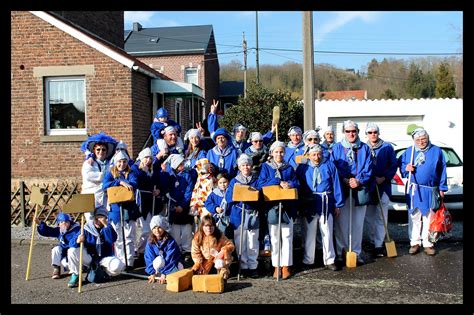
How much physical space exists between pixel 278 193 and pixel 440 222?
104 inches

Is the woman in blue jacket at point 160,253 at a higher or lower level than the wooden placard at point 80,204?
Result: lower

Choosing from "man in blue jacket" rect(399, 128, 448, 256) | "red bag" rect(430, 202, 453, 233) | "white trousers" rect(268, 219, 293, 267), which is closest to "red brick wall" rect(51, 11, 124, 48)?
"white trousers" rect(268, 219, 293, 267)

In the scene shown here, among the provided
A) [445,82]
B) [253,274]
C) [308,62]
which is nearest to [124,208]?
[253,274]

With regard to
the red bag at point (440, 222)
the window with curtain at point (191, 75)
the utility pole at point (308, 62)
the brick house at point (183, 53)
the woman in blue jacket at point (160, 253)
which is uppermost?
the brick house at point (183, 53)

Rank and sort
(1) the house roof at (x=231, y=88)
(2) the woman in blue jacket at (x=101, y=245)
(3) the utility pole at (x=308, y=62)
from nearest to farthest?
(2) the woman in blue jacket at (x=101, y=245) → (3) the utility pole at (x=308, y=62) → (1) the house roof at (x=231, y=88)

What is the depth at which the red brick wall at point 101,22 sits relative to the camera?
14.7 meters

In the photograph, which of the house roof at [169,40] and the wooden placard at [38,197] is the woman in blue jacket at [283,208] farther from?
the house roof at [169,40]

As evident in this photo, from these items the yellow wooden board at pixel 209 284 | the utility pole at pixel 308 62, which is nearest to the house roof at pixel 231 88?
the utility pole at pixel 308 62

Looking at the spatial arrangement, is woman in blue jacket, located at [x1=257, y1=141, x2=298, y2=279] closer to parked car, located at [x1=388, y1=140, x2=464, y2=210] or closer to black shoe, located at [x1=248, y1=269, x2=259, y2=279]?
black shoe, located at [x1=248, y1=269, x2=259, y2=279]

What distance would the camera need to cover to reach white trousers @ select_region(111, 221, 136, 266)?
21.9 ft

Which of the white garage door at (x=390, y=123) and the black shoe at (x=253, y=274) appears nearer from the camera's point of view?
the black shoe at (x=253, y=274)

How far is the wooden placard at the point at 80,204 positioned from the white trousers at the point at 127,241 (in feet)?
2.15
